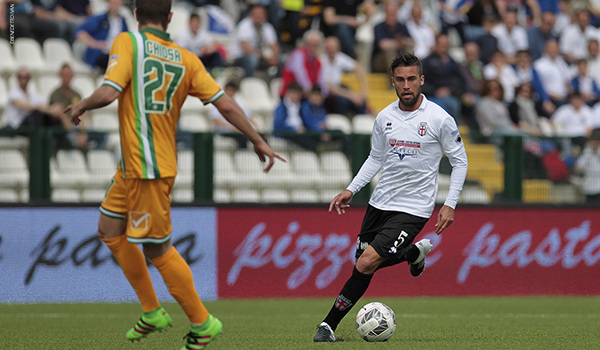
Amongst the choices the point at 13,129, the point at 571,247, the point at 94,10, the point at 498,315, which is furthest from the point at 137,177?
the point at 94,10

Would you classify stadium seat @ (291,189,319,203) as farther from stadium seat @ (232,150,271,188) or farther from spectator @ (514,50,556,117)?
spectator @ (514,50,556,117)

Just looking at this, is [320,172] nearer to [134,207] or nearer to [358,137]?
[358,137]

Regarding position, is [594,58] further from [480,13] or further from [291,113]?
[291,113]

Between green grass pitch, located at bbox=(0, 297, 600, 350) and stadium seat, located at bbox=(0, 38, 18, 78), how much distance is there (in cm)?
407

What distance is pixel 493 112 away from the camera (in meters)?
14.9

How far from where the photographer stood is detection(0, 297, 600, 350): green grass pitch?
7.36m

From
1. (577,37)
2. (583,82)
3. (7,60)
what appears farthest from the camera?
(577,37)

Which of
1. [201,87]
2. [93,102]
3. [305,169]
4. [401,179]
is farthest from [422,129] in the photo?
[305,169]

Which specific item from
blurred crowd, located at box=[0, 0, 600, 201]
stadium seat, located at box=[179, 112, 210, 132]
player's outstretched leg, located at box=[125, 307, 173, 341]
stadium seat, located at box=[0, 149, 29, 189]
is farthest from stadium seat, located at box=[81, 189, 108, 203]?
player's outstretched leg, located at box=[125, 307, 173, 341]

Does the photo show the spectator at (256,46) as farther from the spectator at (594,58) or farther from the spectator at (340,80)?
the spectator at (594,58)

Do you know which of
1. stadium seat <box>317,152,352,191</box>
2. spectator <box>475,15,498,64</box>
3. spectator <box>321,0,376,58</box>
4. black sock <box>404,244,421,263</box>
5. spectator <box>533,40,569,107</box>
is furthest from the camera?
spectator <box>475,15,498,64</box>

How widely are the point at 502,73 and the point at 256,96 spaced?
4.37 meters

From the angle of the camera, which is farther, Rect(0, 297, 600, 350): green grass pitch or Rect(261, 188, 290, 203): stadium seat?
Rect(261, 188, 290, 203): stadium seat

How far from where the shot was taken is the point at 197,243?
12.5 metres
